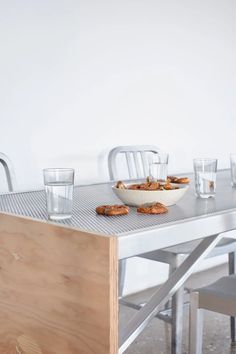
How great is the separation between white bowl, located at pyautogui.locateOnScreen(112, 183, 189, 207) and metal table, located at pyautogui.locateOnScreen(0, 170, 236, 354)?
0.03 m

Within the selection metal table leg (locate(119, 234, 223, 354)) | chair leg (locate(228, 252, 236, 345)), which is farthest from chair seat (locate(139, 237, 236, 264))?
metal table leg (locate(119, 234, 223, 354))

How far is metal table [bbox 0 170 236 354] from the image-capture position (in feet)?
3.66

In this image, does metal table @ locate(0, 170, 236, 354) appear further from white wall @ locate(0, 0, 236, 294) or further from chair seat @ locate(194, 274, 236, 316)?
white wall @ locate(0, 0, 236, 294)

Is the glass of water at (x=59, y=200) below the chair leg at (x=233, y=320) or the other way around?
the other way around

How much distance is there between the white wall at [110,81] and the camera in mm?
2395

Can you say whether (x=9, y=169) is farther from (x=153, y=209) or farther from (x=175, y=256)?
(x=153, y=209)

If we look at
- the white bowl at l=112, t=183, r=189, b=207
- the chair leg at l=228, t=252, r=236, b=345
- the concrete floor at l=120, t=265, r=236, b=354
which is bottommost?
the concrete floor at l=120, t=265, r=236, b=354

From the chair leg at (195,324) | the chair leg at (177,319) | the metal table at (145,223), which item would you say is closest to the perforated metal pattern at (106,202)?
the metal table at (145,223)

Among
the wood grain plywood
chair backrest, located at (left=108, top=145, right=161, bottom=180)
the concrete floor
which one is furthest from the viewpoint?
chair backrest, located at (left=108, top=145, right=161, bottom=180)

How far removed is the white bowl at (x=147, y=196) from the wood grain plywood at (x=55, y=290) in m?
0.29

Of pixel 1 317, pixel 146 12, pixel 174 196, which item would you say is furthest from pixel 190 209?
pixel 146 12

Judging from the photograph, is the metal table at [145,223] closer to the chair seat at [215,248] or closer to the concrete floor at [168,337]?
the chair seat at [215,248]

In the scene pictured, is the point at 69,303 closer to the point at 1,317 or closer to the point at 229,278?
the point at 1,317

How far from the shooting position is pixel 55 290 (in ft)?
3.96
